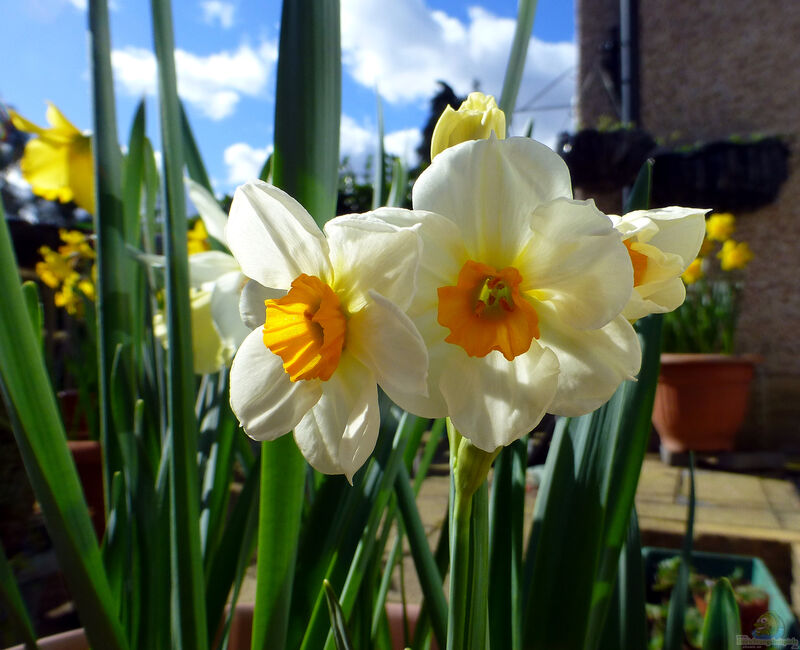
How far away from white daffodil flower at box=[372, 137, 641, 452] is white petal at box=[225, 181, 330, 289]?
0.14ft

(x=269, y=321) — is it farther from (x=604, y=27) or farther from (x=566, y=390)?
(x=604, y=27)

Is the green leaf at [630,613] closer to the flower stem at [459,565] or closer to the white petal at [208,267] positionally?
the flower stem at [459,565]

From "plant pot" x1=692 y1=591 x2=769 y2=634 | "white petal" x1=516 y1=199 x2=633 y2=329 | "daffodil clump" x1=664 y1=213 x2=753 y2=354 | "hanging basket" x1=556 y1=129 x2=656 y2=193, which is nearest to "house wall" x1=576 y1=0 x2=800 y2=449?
"hanging basket" x1=556 y1=129 x2=656 y2=193

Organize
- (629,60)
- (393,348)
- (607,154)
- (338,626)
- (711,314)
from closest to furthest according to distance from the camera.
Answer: (393,348)
(338,626)
(711,314)
(607,154)
(629,60)

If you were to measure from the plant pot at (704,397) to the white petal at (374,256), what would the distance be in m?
2.11

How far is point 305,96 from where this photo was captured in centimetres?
36

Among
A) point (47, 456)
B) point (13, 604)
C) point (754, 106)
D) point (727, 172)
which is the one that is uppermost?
point (754, 106)

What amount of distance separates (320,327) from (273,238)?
0.14 ft

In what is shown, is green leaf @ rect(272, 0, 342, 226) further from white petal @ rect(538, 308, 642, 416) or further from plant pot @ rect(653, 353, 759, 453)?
plant pot @ rect(653, 353, 759, 453)

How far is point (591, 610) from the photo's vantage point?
1.39 feet

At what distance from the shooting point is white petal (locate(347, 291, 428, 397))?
0.22 m

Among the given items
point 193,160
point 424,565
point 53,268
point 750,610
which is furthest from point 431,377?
point 53,268

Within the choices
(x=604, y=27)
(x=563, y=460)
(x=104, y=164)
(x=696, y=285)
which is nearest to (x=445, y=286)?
(x=563, y=460)

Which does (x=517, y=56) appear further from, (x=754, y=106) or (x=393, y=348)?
(x=754, y=106)
